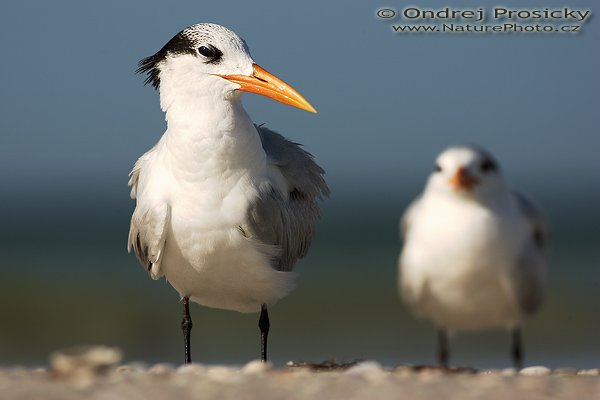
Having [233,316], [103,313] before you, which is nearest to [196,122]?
[233,316]

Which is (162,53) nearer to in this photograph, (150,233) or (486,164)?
(150,233)

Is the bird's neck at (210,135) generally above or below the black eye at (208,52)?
below

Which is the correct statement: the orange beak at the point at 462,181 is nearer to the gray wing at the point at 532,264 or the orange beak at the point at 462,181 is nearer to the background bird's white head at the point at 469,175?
the background bird's white head at the point at 469,175

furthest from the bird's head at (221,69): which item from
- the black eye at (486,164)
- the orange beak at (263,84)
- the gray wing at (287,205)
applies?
the black eye at (486,164)

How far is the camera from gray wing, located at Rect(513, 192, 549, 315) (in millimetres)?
3953

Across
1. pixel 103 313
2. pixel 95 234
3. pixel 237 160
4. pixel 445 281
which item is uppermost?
pixel 95 234

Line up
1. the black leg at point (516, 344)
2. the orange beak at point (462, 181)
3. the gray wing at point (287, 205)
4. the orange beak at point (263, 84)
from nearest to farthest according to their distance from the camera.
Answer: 1. the orange beak at point (462, 181)
2. the black leg at point (516, 344)
3. the orange beak at point (263, 84)
4. the gray wing at point (287, 205)

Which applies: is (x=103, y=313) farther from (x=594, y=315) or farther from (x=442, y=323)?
(x=442, y=323)

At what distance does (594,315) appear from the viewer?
14.7 meters

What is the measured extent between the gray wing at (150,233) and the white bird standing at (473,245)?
5.58 ft

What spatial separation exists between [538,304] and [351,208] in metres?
29.3

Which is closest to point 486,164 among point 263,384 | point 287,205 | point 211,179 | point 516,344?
point 516,344

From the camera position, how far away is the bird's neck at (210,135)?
5.38m

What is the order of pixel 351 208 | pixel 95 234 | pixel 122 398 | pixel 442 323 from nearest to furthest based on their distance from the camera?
pixel 122 398
pixel 442 323
pixel 95 234
pixel 351 208
